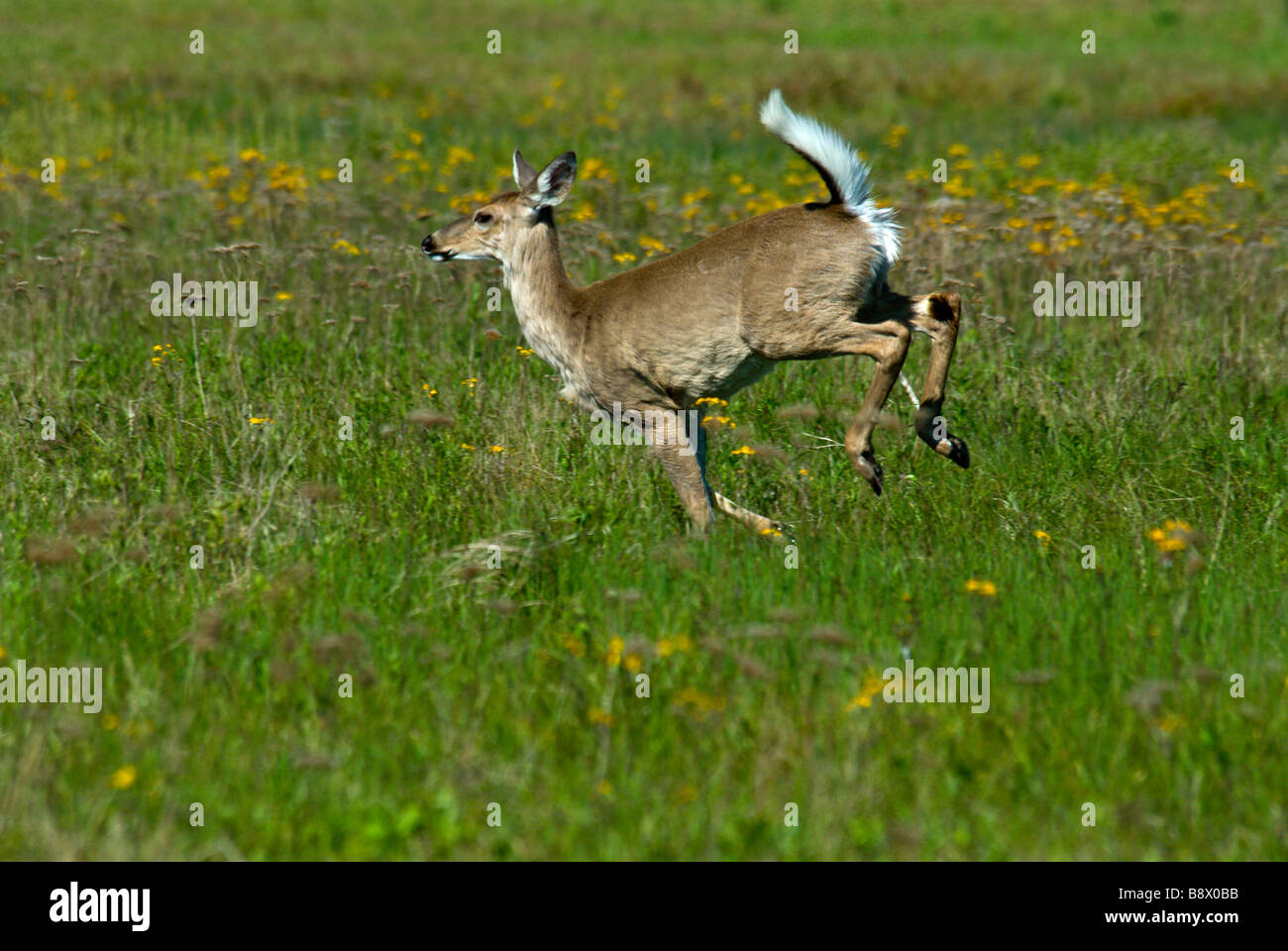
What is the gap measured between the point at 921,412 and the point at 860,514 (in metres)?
0.48

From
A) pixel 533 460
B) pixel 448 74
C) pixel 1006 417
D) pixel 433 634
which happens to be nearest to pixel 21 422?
pixel 533 460

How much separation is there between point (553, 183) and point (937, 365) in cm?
191

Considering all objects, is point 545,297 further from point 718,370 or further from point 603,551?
point 603,551

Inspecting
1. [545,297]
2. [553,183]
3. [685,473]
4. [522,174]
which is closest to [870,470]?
[685,473]

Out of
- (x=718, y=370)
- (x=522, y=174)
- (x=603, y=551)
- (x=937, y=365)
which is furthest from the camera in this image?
(x=522, y=174)

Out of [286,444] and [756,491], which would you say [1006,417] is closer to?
[756,491]

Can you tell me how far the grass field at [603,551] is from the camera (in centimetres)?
375

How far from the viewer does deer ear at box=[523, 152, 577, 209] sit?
664 centimetres

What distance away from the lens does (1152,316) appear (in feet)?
27.9

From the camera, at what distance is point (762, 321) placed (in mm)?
6051

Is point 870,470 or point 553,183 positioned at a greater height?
point 553,183

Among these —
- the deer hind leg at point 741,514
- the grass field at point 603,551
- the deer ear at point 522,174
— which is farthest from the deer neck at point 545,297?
the deer hind leg at point 741,514
